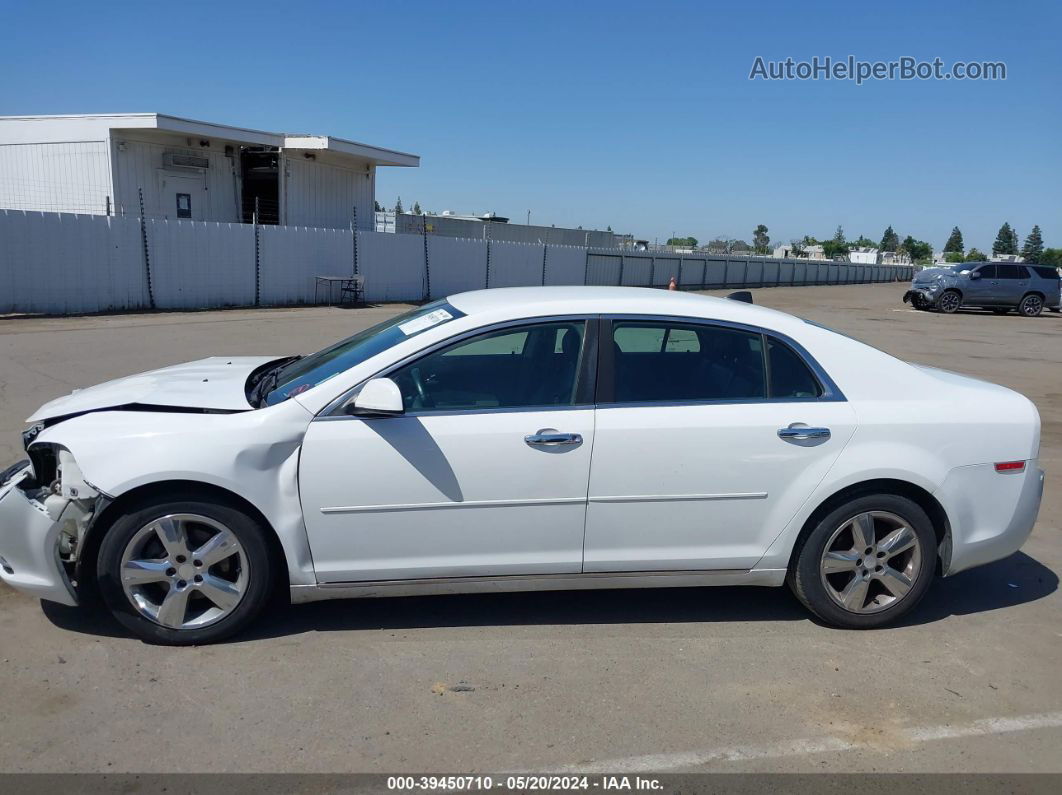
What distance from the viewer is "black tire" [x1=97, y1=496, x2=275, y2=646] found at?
357 centimetres

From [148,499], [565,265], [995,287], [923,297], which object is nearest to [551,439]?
[148,499]

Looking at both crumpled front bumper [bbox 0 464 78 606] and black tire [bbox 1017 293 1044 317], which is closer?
crumpled front bumper [bbox 0 464 78 606]

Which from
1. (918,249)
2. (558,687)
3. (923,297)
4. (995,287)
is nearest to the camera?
(558,687)

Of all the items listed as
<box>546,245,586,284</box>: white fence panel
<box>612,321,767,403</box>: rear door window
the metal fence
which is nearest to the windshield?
<box>612,321,767,403</box>: rear door window

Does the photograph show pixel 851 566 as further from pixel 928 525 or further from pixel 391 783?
pixel 391 783

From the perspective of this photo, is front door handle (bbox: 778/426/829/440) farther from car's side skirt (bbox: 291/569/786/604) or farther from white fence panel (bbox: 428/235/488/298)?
white fence panel (bbox: 428/235/488/298)

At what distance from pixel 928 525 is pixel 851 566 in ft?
1.35

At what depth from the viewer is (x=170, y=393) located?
3930 mm

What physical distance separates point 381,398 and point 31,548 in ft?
5.38

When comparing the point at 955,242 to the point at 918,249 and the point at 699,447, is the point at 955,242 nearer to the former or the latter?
the point at 918,249

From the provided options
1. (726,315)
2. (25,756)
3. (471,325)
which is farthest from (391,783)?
(726,315)

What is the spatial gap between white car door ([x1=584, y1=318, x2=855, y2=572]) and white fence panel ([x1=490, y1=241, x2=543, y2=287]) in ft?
77.6

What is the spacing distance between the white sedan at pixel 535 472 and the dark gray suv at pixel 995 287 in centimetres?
2700

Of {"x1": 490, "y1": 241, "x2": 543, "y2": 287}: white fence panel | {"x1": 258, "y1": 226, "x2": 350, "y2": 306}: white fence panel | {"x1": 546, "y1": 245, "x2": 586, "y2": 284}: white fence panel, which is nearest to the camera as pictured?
{"x1": 258, "y1": 226, "x2": 350, "y2": 306}: white fence panel
